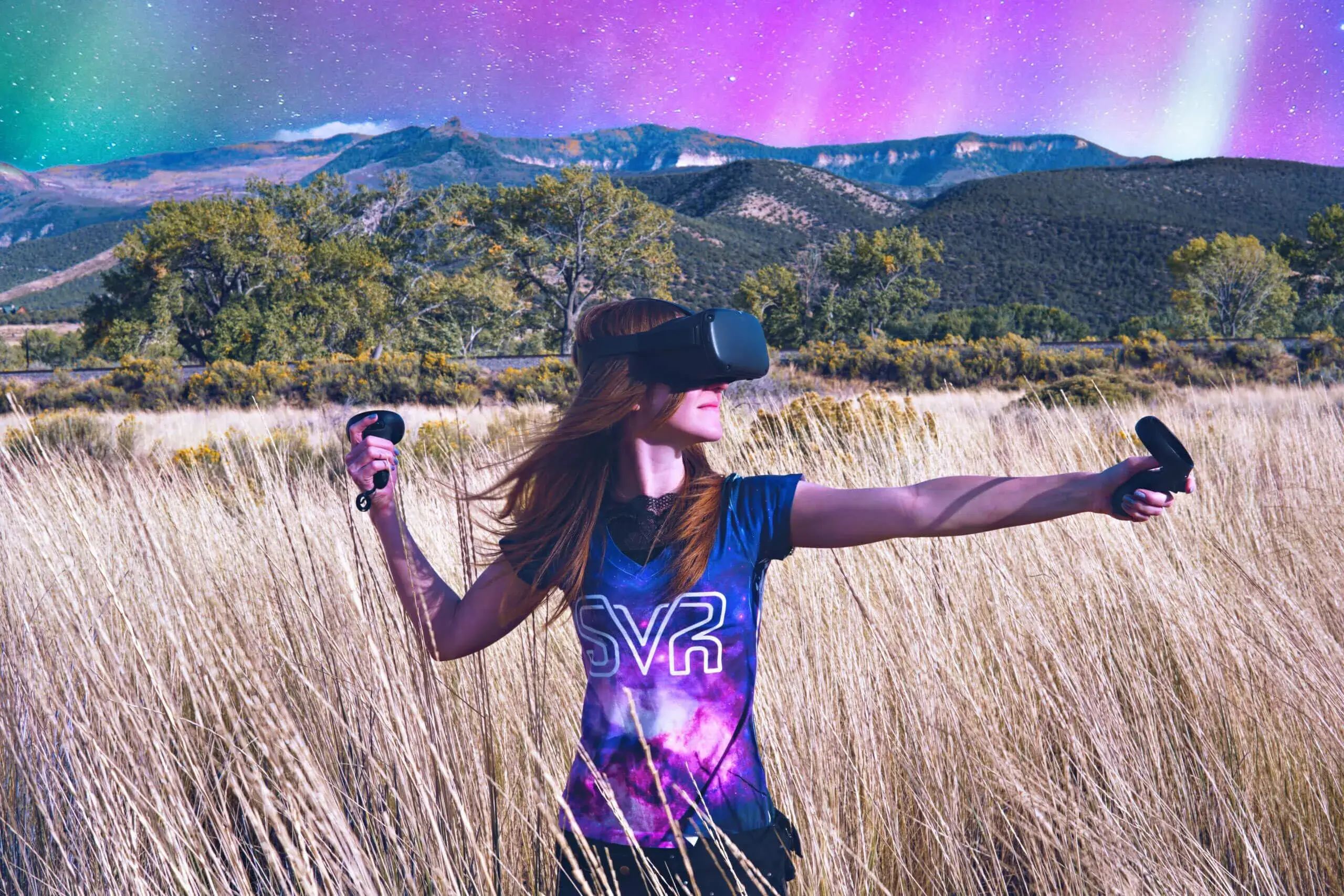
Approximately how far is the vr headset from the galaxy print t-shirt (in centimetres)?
24

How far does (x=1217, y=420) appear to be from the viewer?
6.46 meters

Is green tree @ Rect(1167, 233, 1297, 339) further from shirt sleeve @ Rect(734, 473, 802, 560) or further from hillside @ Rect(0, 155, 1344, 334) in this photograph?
shirt sleeve @ Rect(734, 473, 802, 560)

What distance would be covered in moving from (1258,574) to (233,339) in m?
32.5

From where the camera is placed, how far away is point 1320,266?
147ft

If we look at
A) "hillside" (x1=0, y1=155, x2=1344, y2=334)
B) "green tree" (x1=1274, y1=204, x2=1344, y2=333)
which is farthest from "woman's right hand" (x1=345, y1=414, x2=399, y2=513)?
"hillside" (x1=0, y1=155, x2=1344, y2=334)

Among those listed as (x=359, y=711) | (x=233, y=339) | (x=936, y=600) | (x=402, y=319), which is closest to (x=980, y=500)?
(x=359, y=711)

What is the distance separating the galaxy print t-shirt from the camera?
1187 millimetres

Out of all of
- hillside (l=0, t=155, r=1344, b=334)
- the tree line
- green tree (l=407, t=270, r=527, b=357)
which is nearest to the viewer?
the tree line

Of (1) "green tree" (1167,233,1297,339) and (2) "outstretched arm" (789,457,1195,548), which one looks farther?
(1) "green tree" (1167,233,1297,339)

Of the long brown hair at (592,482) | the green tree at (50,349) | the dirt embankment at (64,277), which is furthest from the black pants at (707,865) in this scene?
the dirt embankment at (64,277)

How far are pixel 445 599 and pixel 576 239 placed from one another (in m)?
40.9

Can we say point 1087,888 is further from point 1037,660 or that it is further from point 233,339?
point 233,339

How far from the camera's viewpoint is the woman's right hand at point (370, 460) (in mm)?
1325

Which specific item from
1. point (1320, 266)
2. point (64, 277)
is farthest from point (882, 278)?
point (64, 277)
